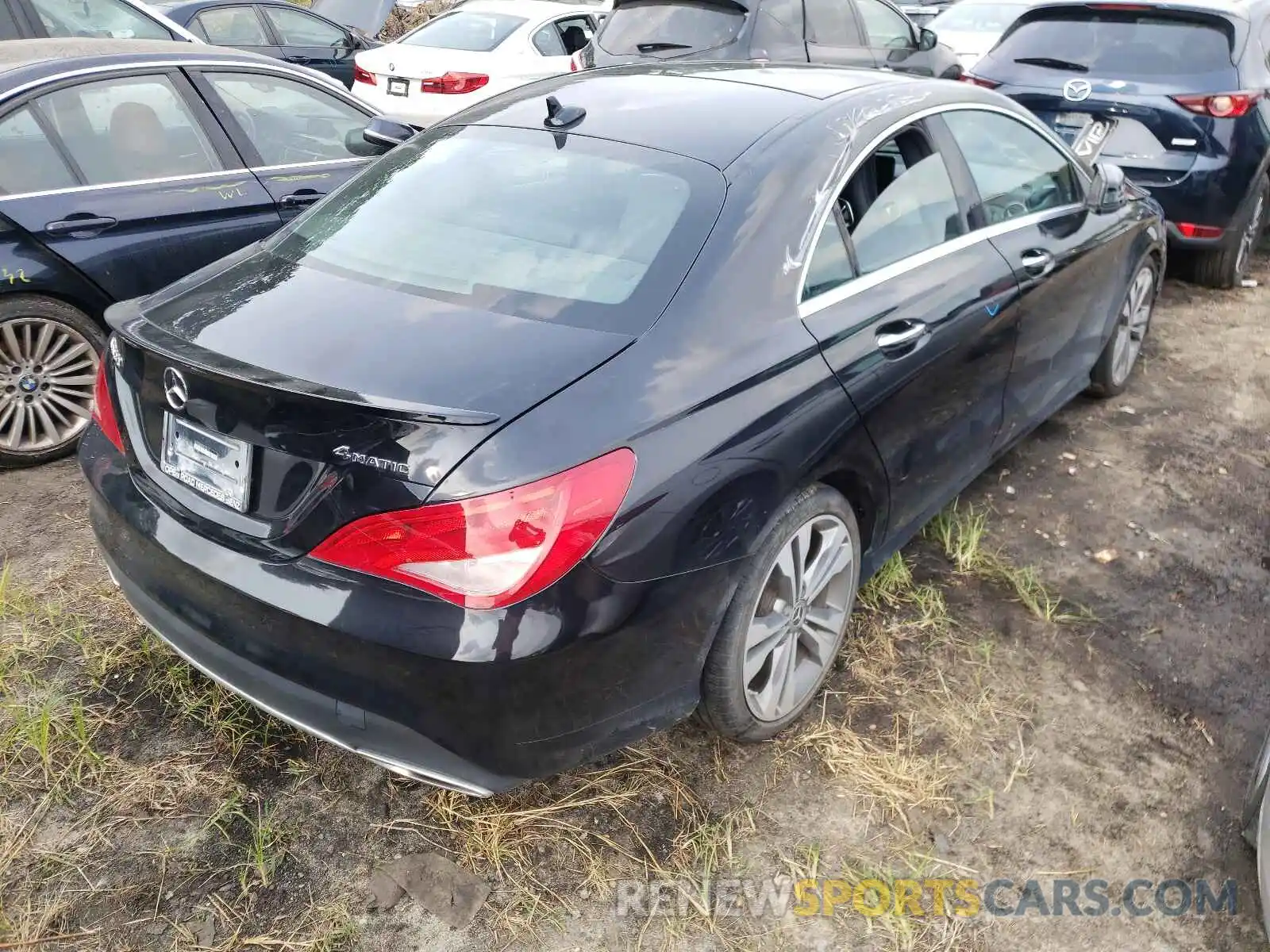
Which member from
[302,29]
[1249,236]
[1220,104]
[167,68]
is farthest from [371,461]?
[302,29]

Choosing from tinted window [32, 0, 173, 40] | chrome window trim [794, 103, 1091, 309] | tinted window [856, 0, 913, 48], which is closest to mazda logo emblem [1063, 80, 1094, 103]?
chrome window trim [794, 103, 1091, 309]

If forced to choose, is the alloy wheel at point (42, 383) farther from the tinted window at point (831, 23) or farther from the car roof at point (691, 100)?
the tinted window at point (831, 23)

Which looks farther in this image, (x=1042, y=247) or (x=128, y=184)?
(x=128, y=184)

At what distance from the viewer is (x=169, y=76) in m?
4.07

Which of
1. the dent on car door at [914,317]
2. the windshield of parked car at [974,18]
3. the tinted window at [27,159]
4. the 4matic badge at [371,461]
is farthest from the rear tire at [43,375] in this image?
the windshield of parked car at [974,18]

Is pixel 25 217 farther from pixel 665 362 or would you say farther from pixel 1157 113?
pixel 1157 113

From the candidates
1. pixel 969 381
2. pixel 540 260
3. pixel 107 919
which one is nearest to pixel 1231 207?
pixel 969 381

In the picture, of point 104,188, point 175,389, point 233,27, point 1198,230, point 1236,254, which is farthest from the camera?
point 233,27

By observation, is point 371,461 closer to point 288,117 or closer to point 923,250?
point 923,250

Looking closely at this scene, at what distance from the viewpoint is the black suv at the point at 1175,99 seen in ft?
17.4

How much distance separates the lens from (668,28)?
6957mm

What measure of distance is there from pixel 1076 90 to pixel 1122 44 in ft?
1.32

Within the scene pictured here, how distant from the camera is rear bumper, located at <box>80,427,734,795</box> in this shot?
6.01 ft

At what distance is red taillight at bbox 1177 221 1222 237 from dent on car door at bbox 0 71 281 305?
188 inches
